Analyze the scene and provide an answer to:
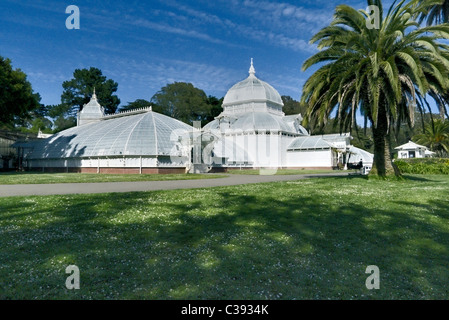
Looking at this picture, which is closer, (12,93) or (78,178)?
(78,178)

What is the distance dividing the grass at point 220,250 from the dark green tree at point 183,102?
62804 mm

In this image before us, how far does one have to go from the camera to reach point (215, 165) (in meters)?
37.4

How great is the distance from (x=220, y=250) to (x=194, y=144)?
96.5 ft

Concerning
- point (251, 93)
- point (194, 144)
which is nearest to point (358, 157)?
point (251, 93)

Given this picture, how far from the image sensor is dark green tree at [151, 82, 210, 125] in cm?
7038

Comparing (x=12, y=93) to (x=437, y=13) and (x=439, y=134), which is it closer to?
(x=437, y=13)

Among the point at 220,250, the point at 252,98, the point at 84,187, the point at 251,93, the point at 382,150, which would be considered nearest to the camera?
the point at 220,250

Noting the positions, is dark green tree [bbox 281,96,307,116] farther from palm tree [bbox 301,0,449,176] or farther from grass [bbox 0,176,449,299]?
grass [bbox 0,176,449,299]

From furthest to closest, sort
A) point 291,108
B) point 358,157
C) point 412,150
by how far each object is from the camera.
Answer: point 291,108
point 412,150
point 358,157

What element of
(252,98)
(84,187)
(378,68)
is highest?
(252,98)

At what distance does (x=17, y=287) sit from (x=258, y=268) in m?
3.26

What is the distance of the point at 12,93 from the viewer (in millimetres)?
31266
